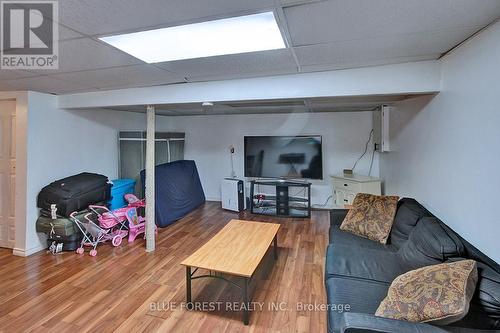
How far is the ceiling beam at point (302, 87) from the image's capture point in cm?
231

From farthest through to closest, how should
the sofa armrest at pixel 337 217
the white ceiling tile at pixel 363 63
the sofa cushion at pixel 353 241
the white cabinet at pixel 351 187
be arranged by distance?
the white cabinet at pixel 351 187 → the sofa armrest at pixel 337 217 → the sofa cushion at pixel 353 241 → the white ceiling tile at pixel 363 63

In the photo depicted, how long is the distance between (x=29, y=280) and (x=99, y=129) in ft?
7.97

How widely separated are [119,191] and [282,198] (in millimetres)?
2874

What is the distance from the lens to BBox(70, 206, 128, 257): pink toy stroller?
348 cm

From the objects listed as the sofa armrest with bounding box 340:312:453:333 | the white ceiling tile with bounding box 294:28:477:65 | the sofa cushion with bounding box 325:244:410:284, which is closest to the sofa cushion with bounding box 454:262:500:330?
the sofa armrest with bounding box 340:312:453:333

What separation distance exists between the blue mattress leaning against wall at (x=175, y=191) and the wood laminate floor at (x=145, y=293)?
877 mm

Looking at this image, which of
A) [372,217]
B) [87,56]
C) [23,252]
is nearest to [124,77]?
[87,56]

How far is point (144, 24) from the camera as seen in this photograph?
1.50 meters

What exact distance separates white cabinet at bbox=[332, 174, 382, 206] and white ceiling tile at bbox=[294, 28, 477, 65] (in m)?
2.46

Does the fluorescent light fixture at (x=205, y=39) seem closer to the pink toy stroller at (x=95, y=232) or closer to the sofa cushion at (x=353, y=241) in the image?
the sofa cushion at (x=353, y=241)

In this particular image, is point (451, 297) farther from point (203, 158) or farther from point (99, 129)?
point (203, 158)

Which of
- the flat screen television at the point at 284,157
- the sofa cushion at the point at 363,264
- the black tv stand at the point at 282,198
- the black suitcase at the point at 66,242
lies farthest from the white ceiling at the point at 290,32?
the black tv stand at the point at 282,198

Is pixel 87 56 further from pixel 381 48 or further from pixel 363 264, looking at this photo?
pixel 363 264

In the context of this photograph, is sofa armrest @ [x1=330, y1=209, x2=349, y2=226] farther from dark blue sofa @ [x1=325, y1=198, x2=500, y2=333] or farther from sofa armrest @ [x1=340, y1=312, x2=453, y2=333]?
sofa armrest @ [x1=340, y1=312, x2=453, y2=333]
